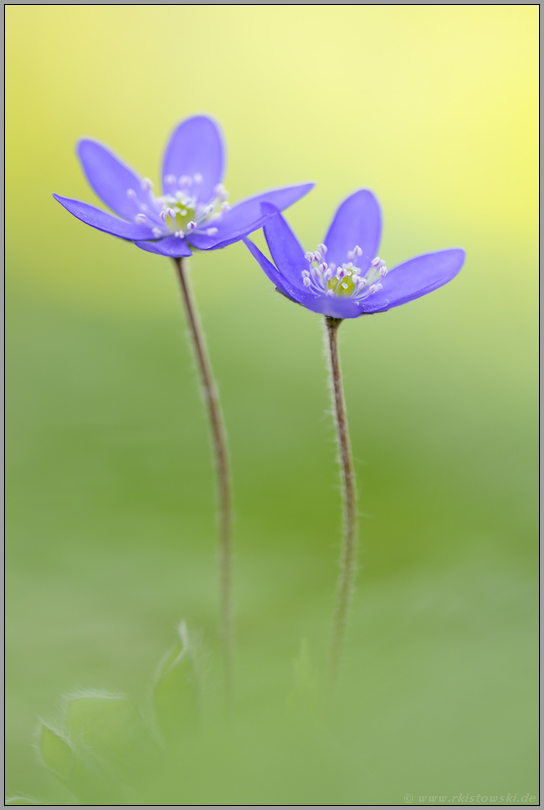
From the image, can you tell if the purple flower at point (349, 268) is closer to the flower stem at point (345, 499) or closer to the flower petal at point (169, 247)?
the flower stem at point (345, 499)

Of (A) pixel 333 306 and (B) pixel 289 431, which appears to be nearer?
(A) pixel 333 306

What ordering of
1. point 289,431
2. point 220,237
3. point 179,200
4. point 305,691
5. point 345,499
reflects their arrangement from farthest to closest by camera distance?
point 289,431, point 179,200, point 220,237, point 345,499, point 305,691

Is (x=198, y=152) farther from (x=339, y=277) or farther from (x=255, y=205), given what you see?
(x=339, y=277)

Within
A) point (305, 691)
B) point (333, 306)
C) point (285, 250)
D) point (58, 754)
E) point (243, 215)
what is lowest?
point (58, 754)

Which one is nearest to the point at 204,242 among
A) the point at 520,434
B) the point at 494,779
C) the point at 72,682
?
the point at 72,682

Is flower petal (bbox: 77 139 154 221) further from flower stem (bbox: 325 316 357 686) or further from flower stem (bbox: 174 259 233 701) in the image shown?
flower stem (bbox: 325 316 357 686)

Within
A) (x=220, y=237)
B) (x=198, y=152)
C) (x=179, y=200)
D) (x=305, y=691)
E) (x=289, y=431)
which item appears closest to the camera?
(x=305, y=691)

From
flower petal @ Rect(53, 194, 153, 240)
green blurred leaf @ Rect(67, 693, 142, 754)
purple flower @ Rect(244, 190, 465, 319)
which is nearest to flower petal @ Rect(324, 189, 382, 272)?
purple flower @ Rect(244, 190, 465, 319)

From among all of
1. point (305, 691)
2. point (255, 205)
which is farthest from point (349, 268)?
point (305, 691)
